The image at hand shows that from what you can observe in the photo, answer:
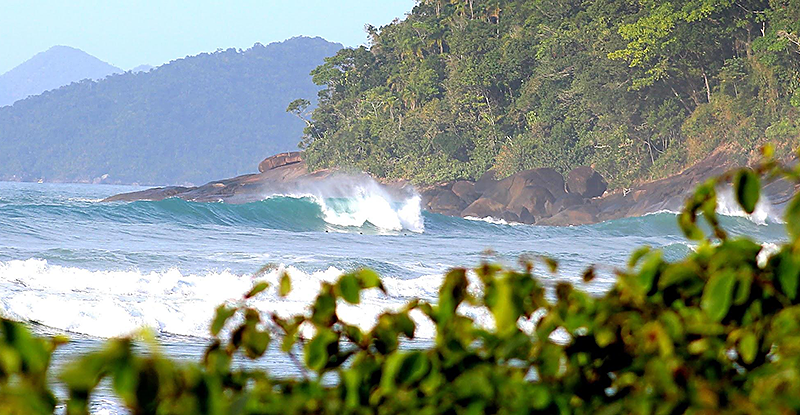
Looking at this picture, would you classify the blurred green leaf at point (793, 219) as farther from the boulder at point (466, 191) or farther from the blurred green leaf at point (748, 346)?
the boulder at point (466, 191)

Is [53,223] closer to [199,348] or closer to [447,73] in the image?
[199,348]

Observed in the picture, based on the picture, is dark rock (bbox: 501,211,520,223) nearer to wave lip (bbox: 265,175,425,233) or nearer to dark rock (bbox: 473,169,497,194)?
dark rock (bbox: 473,169,497,194)

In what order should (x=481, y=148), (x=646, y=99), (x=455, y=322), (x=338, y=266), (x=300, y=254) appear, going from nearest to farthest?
(x=455, y=322) → (x=338, y=266) → (x=300, y=254) → (x=646, y=99) → (x=481, y=148)

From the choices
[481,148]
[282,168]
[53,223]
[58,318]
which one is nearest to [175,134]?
[282,168]

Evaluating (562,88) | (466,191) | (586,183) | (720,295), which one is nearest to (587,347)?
(720,295)

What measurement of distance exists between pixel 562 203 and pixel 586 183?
5.69 ft

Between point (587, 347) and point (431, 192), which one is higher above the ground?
point (431, 192)

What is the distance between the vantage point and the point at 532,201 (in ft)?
121

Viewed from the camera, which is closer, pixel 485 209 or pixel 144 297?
pixel 144 297

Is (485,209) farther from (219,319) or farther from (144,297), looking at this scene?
(219,319)

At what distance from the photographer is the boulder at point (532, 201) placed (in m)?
36.6

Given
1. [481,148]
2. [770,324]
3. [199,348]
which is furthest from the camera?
[481,148]

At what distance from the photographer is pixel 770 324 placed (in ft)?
4.02

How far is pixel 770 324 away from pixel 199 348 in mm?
6539
